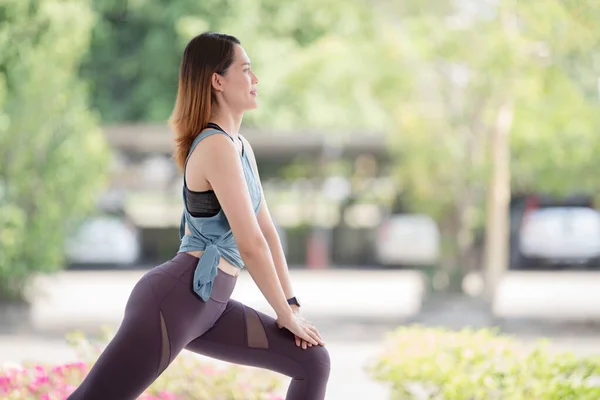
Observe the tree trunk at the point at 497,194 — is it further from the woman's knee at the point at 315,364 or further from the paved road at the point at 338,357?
the woman's knee at the point at 315,364

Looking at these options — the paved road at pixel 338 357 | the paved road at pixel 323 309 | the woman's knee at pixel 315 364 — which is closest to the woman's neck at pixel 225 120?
the woman's knee at pixel 315 364

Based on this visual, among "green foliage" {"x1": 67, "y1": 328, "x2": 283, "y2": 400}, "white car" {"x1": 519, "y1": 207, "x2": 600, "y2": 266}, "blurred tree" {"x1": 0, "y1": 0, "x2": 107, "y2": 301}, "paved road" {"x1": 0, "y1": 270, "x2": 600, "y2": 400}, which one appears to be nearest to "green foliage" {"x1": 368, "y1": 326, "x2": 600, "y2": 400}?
"green foliage" {"x1": 67, "y1": 328, "x2": 283, "y2": 400}

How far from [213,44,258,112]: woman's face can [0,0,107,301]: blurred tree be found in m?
10.5

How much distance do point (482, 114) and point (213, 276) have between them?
11.1 m

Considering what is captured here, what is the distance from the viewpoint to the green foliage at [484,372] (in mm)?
4188

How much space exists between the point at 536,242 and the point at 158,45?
12.1 meters

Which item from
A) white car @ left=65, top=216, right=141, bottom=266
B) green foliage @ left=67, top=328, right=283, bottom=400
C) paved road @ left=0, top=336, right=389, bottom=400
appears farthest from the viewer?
white car @ left=65, top=216, right=141, bottom=266

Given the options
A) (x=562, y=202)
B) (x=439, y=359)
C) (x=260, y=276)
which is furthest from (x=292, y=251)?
(x=260, y=276)

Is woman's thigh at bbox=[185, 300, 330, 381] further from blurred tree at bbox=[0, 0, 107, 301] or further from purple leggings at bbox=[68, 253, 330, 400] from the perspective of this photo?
blurred tree at bbox=[0, 0, 107, 301]

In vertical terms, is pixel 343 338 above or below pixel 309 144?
below

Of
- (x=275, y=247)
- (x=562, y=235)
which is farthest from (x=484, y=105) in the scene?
(x=275, y=247)

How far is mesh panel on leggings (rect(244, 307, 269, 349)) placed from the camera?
3.07 m

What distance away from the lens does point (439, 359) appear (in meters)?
4.54

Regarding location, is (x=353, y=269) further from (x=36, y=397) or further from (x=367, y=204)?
(x=36, y=397)
